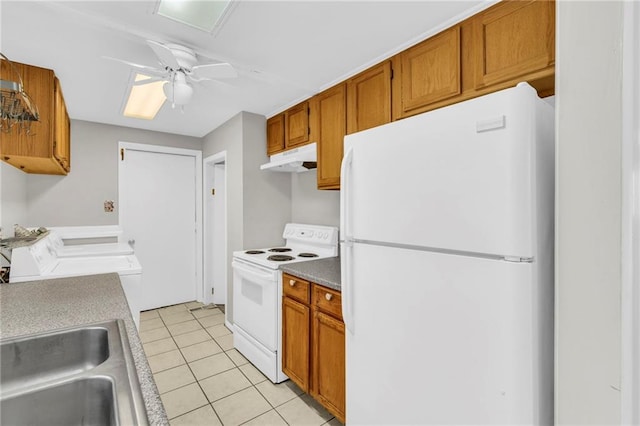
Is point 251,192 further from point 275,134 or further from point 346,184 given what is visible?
point 346,184

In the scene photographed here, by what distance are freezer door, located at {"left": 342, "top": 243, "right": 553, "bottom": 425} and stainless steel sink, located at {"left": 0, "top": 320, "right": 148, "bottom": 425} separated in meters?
0.94

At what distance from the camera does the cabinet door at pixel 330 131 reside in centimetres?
232

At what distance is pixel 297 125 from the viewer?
2787 mm

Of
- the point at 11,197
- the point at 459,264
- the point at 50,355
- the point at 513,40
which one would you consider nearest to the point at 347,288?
the point at 459,264

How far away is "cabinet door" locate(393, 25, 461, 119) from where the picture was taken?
158 cm

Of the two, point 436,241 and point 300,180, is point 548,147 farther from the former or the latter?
point 300,180

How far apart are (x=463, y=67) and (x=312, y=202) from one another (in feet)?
5.98

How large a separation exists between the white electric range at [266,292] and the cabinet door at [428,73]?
1294mm

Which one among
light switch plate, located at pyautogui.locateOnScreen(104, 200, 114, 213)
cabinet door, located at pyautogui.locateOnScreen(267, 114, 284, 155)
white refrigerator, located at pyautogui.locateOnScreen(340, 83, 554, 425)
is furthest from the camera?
light switch plate, located at pyautogui.locateOnScreen(104, 200, 114, 213)
